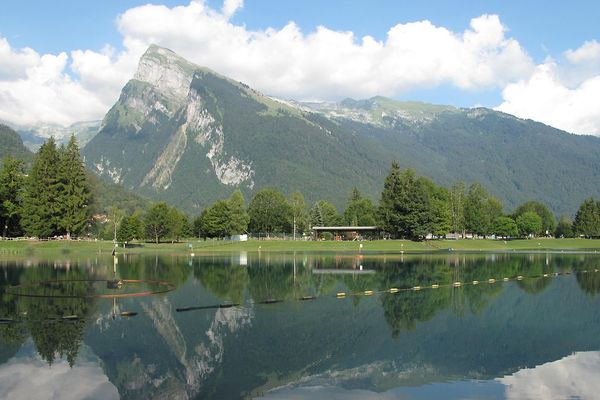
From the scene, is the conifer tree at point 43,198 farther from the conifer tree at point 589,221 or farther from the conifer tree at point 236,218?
the conifer tree at point 589,221

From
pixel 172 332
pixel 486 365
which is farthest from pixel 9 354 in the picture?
pixel 486 365

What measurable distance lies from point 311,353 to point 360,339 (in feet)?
9.87

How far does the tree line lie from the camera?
95188mm

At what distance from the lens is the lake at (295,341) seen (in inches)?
637

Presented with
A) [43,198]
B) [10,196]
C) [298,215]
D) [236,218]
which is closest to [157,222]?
[236,218]

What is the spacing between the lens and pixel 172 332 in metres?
23.2

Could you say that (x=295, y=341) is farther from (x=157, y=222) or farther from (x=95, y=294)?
(x=157, y=222)

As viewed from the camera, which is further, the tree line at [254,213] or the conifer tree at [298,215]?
the conifer tree at [298,215]

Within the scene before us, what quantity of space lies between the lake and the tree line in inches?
2313

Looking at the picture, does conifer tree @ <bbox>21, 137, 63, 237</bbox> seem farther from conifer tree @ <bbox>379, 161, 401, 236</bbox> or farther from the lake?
conifer tree @ <bbox>379, 161, 401, 236</bbox>

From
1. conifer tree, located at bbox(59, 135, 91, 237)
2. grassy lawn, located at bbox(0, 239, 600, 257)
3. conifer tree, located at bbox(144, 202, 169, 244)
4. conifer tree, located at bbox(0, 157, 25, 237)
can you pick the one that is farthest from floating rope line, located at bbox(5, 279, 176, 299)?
conifer tree, located at bbox(144, 202, 169, 244)

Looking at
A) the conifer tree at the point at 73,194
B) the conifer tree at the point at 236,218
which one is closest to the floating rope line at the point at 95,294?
the conifer tree at the point at 73,194

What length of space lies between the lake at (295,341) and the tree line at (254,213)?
193ft

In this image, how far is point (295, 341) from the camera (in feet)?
70.8
